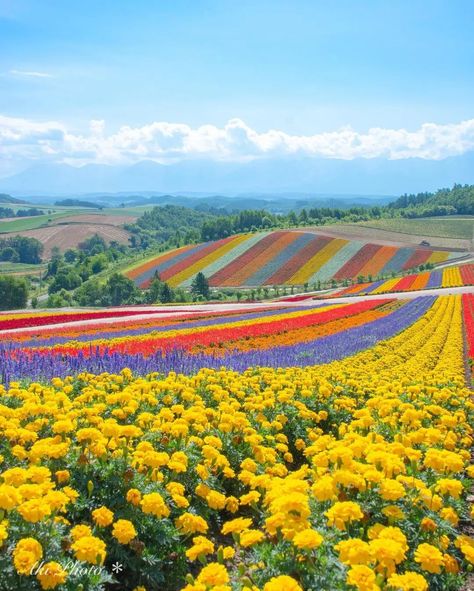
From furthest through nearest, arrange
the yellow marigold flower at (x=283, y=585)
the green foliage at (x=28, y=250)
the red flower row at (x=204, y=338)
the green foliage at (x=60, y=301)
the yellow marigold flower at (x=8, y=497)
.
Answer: the green foliage at (x=28, y=250) < the green foliage at (x=60, y=301) < the red flower row at (x=204, y=338) < the yellow marigold flower at (x=8, y=497) < the yellow marigold flower at (x=283, y=585)

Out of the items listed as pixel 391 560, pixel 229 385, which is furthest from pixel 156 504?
pixel 229 385

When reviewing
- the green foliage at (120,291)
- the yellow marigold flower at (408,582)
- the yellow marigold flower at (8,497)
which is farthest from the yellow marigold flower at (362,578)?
the green foliage at (120,291)

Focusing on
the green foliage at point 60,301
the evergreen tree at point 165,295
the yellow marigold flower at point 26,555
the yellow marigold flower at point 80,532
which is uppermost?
the yellow marigold flower at point 26,555

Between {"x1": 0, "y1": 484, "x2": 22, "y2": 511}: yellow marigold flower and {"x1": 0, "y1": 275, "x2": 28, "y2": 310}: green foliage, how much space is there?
72256mm

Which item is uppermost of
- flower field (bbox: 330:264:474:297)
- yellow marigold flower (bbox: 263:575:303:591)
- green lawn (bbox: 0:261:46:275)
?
yellow marigold flower (bbox: 263:575:303:591)

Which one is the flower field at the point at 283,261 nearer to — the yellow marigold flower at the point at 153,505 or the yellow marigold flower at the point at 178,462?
the yellow marigold flower at the point at 178,462

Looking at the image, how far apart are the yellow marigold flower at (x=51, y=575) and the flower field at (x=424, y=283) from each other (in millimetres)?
49228

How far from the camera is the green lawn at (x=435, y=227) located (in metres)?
109

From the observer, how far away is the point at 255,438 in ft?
20.8

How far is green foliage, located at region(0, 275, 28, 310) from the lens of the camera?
233 feet

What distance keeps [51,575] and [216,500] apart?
1.65 meters

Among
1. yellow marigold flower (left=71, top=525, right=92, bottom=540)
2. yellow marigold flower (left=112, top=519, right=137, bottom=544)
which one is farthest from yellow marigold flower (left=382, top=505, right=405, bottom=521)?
yellow marigold flower (left=71, top=525, right=92, bottom=540)

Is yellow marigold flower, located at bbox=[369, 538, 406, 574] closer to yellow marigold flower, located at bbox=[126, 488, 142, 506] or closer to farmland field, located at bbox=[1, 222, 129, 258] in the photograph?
yellow marigold flower, located at bbox=[126, 488, 142, 506]

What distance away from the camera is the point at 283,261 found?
3369 inches
